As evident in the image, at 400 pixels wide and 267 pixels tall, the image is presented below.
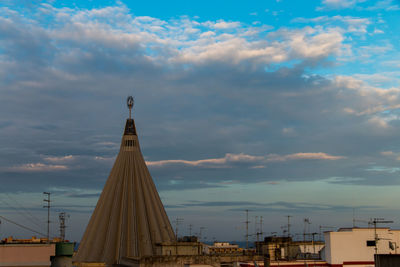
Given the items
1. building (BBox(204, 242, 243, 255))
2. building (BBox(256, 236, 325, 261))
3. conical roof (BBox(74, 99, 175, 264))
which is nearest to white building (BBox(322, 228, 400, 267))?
building (BBox(256, 236, 325, 261))

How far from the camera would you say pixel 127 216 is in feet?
299

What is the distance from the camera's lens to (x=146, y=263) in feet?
Answer: 194

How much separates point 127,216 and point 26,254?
35.4 metres

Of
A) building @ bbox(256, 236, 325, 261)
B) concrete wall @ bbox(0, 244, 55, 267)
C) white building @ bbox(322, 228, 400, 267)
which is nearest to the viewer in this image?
concrete wall @ bbox(0, 244, 55, 267)

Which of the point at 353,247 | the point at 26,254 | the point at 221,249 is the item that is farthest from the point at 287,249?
the point at 221,249

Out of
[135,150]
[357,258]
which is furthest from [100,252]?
[357,258]

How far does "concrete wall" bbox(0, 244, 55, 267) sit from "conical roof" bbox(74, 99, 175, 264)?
2642 centimetres

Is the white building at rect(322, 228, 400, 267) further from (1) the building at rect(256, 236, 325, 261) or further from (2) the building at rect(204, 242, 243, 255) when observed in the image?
(2) the building at rect(204, 242, 243, 255)

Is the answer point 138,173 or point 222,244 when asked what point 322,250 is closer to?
point 138,173

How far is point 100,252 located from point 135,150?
84.0ft

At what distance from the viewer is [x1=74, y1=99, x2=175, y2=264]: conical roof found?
85125mm

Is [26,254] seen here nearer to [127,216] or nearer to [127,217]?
[127,217]

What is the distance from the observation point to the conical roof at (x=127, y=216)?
279 ft

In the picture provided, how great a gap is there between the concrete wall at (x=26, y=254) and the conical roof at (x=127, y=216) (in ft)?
86.7
